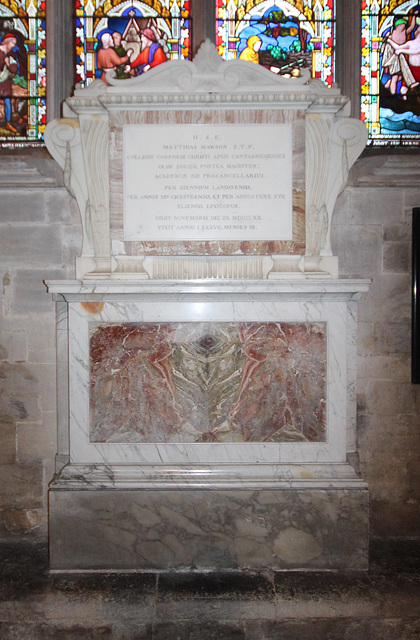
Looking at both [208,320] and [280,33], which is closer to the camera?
[208,320]

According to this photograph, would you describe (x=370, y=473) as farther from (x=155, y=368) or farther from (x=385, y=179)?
(x=385, y=179)

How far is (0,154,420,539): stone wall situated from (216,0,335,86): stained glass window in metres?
0.93

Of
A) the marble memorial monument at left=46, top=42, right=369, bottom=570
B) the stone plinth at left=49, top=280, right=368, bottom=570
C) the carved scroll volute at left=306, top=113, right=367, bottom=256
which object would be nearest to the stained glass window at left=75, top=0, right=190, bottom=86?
the marble memorial monument at left=46, top=42, right=369, bottom=570

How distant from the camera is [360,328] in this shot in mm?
3248

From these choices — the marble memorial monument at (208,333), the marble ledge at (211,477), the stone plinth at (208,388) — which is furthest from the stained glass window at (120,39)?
the marble ledge at (211,477)

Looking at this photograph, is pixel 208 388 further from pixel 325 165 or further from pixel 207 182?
pixel 325 165

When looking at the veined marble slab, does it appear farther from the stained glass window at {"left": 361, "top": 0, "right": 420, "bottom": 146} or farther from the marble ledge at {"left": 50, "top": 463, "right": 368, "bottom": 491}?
the stained glass window at {"left": 361, "top": 0, "right": 420, "bottom": 146}

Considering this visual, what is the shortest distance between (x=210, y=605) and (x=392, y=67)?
3754mm

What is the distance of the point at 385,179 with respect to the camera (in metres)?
3.18

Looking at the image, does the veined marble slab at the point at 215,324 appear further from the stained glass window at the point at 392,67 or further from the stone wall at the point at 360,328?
the stained glass window at the point at 392,67

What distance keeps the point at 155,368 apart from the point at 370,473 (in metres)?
1.71

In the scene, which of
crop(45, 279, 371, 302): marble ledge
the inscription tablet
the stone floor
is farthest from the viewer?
the inscription tablet

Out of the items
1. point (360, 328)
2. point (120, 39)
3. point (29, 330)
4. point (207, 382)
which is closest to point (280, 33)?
point (120, 39)

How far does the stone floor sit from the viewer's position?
7.52 feet
